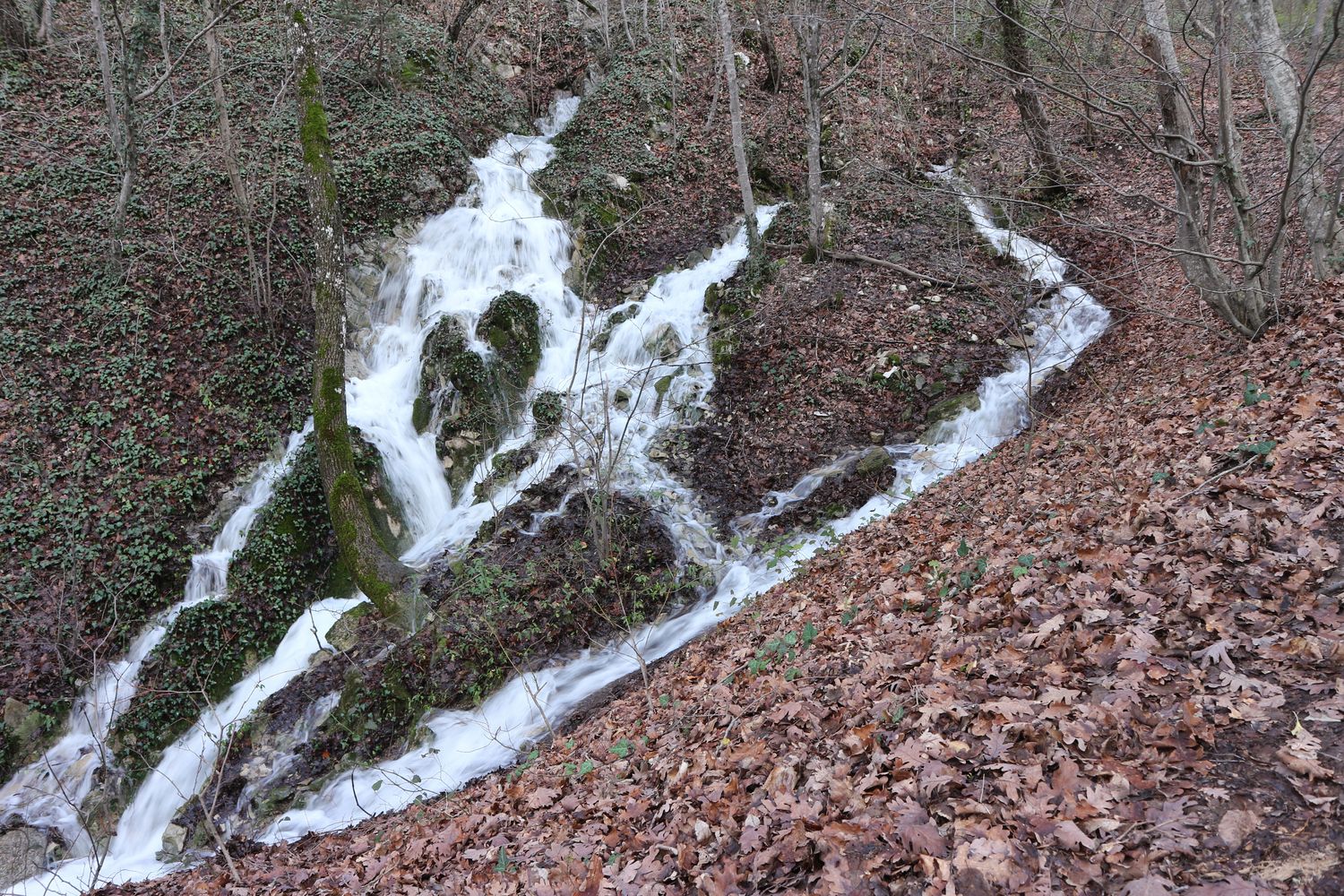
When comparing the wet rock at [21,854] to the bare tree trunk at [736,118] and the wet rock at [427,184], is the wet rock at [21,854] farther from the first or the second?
the bare tree trunk at [736,118]

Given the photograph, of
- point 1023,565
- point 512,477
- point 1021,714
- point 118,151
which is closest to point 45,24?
point 118,151

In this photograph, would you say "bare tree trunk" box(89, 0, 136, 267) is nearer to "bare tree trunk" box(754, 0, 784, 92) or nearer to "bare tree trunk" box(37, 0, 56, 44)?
"bare tree trunk" box(37, 0, 56, 44)

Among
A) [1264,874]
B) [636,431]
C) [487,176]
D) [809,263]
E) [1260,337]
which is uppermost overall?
[487,176]

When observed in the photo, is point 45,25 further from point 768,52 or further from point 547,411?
point 768,52

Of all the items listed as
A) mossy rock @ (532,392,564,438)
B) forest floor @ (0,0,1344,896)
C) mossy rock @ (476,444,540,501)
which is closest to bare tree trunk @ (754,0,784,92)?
forest floor @ (0,0,1344,896)

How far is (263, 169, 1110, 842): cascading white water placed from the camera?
675 centimetres

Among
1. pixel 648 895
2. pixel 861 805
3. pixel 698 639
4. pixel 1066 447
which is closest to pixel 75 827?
pixel 698 639

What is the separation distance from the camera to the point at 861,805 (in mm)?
2828

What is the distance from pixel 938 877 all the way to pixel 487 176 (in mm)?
15012

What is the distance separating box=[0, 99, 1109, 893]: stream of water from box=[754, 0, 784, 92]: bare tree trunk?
4.62 meters

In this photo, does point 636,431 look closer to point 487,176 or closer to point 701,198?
point 701,198

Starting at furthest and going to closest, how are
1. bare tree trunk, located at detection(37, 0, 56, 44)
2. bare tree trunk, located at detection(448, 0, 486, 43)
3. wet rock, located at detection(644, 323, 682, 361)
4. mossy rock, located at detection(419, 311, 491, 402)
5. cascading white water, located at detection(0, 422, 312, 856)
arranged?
bare tree trunk, located at detection(448, 0, 486, 43) → bare tree trunk, located at detection(37, 0, 56, 44) → wet rock, located at detection(644, 323, 682, 361) → mossy rock, located at detection(419, 311, 491, 402) → cascading white water, located at detection(0, 422, 312, 856)

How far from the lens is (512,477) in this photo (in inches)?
401

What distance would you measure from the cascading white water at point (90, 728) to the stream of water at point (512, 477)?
0.07 feet
